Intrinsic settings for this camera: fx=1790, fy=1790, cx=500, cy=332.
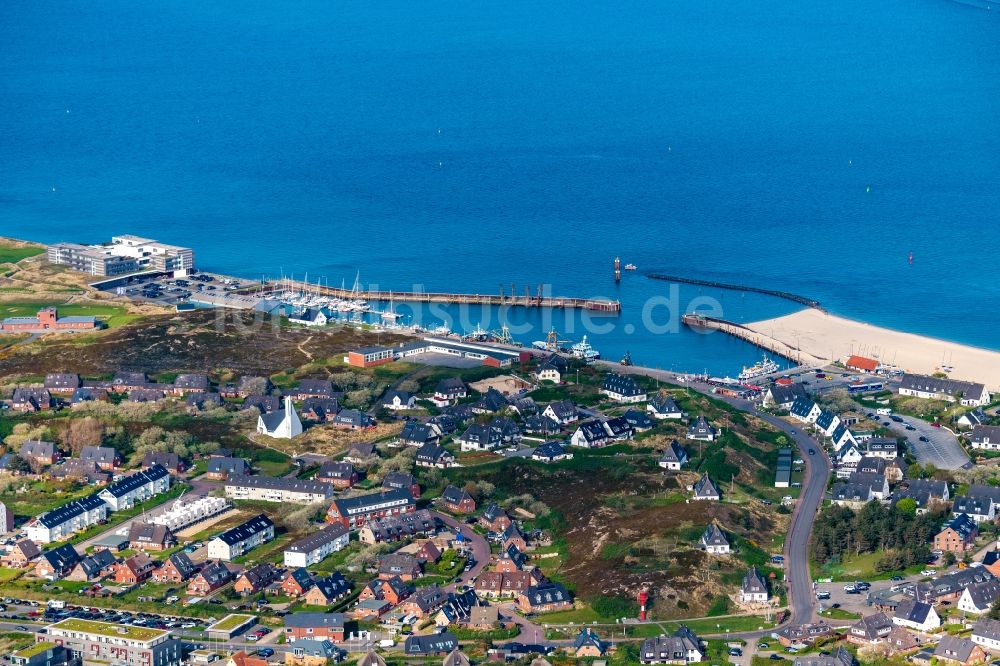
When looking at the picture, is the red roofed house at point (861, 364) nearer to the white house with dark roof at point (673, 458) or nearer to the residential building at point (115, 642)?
the white house with dark roof at point (673, 458)

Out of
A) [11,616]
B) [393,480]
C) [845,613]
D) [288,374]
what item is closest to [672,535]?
[845,613]

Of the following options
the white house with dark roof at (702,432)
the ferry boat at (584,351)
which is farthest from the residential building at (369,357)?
the white house with dark roof at (702,432)

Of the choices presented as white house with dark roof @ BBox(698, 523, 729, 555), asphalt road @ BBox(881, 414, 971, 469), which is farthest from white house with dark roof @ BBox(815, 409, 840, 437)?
white house with dark roof @ BBox(698, 523, 729, 555)

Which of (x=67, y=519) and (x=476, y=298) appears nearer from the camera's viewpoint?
(x=67, y=519)

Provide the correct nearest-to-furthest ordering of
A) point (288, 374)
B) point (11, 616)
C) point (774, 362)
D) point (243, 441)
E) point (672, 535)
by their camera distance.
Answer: point (11, 616) → point (672, 535) → point (243, 441) → point (288, 374) → point (774, 362)

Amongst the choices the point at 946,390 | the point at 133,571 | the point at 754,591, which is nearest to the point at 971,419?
the point at 946,390

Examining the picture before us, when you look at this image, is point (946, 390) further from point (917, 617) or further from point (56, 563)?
point (56, 563)

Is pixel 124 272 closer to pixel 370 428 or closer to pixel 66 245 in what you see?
pixel 66 245

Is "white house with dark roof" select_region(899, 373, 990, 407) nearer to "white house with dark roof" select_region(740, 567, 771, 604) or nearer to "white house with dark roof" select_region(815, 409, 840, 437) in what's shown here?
"white house with dark roof" select_region(815, 409, 840, 437)
